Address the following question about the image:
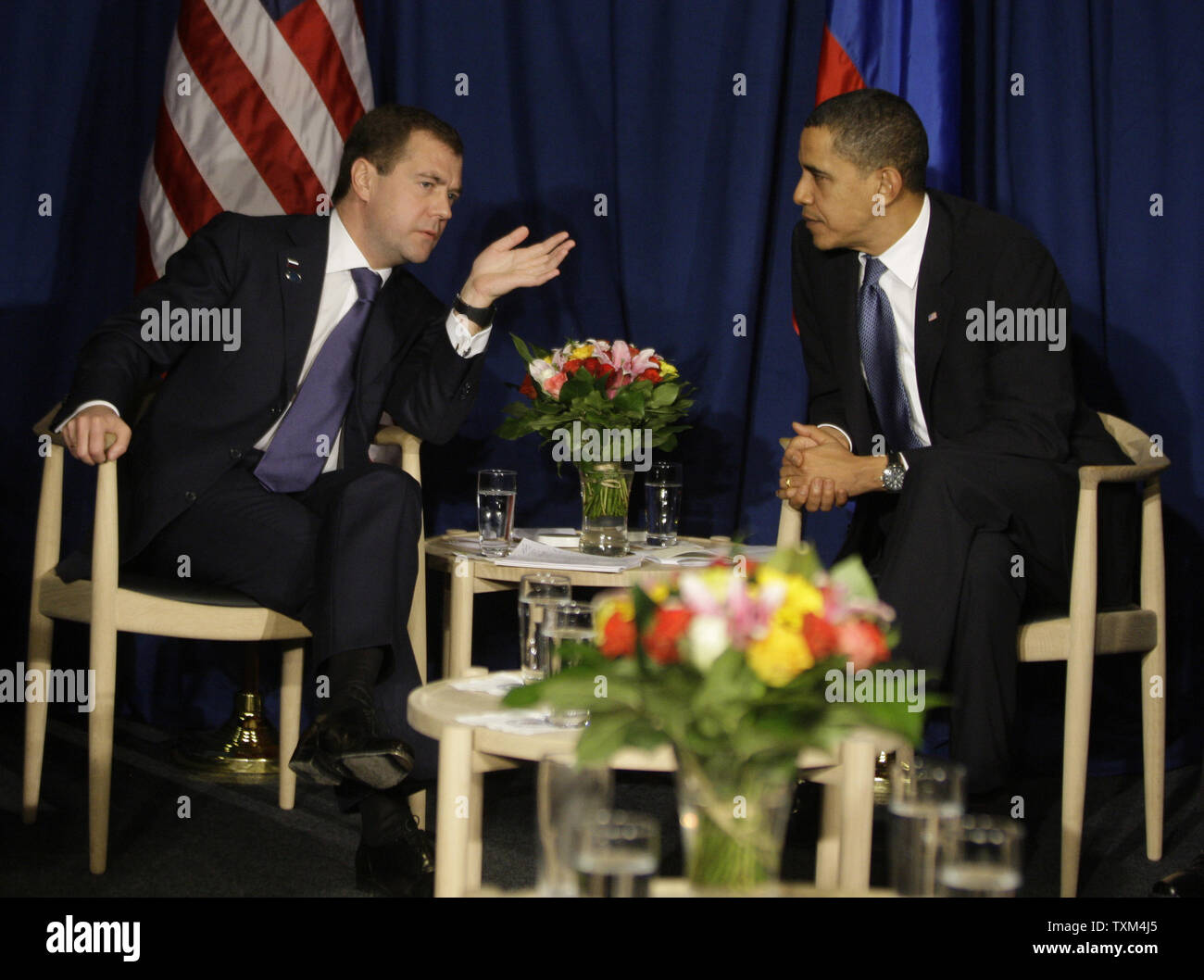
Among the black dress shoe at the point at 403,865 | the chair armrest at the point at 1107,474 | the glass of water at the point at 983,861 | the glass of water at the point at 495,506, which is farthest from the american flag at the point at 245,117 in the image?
the glass of water at the point at 983,861

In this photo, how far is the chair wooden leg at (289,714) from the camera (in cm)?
305

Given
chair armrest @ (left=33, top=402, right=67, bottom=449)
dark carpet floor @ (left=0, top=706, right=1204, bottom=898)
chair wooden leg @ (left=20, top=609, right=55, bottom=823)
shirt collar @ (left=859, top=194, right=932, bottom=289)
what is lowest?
dark carpet floor @ (left=0, top=706, right=1204, bottom=898)

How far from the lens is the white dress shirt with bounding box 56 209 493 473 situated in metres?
3.01

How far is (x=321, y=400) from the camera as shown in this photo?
9.83 feet

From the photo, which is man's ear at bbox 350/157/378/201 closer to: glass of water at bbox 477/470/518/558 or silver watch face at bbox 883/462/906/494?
glass of water at bbox 477/470/518/558

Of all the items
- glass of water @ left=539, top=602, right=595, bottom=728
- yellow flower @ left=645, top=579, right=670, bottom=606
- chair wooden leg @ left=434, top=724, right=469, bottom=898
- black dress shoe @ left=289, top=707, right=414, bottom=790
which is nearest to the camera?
yellow flower @ left=645, top=579, right=670, bottom=606

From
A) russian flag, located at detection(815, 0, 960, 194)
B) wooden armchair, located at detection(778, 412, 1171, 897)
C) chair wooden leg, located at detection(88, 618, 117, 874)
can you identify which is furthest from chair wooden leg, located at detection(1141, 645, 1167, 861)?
chair wooden leg, located at detection(88, 618, 117, 874)

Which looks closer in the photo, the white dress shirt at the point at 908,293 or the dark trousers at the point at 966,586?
the dark trousers at the point at 966,586

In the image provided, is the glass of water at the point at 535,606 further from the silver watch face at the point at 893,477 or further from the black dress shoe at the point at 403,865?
the silver watch face at the point at 893,477

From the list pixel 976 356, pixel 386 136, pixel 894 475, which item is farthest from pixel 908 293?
pixel 386 136

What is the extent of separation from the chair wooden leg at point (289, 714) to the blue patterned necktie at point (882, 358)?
4.55ft

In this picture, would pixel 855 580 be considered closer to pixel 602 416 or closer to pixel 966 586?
pixel 966 586

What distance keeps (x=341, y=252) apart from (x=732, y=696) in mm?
2085

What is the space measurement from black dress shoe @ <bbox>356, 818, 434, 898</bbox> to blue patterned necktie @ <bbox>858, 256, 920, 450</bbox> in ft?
4.40
